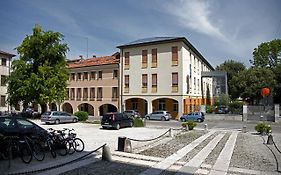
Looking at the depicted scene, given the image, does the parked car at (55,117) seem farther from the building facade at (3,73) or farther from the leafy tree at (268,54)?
the leafy tree at (268,54)

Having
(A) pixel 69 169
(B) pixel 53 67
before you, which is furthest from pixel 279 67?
(A) pixel 69 169

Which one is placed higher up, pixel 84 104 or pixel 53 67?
pixel 53 67

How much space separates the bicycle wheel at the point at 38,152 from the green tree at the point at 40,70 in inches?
945

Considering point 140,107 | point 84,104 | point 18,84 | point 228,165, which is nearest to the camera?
point 228,165

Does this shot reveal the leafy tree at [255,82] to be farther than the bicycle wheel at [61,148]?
Yes

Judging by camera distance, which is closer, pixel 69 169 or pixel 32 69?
pixel 69 169

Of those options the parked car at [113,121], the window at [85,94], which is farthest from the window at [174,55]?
the window at [85,94]

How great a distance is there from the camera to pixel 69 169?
28.8 ft

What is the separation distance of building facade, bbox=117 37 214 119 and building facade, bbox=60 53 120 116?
1826 millimetres

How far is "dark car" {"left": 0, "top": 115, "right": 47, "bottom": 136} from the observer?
37.2 feet

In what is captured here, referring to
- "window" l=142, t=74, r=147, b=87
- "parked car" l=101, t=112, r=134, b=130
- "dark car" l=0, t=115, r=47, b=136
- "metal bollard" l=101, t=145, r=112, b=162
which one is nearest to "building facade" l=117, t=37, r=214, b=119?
"window" l=142, t=74, r=147, b=87

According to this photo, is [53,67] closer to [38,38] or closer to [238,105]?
[38,38]

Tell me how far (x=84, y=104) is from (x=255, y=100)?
101 feet

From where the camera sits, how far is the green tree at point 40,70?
33469mm
